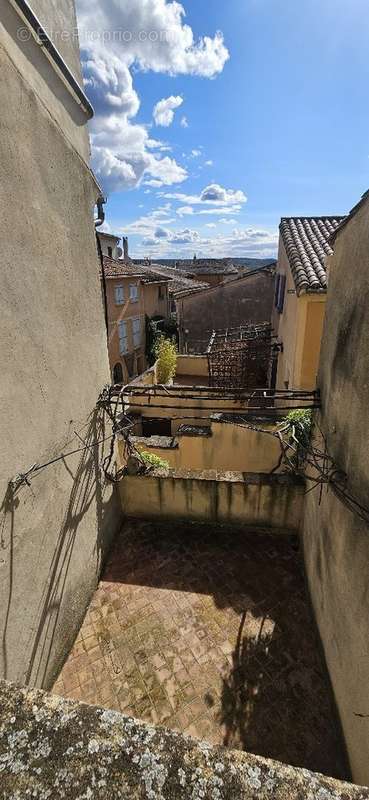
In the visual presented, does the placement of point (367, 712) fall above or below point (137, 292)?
below

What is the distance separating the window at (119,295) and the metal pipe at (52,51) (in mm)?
15477

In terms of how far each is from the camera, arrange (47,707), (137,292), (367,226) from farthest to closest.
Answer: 1. (137,292)
2. (367,226)
3. (47,707)

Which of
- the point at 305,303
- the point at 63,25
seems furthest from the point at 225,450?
the point at 63,25

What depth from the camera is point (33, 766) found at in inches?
50.3

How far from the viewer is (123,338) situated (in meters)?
22.1

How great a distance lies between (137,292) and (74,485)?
19931 millimetres

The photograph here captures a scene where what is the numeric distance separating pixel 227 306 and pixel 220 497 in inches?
655

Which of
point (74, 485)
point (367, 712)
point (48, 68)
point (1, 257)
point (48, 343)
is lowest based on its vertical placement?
point (367, 712)

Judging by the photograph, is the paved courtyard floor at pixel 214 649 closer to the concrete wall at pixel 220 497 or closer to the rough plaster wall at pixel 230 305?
the concrete wall at pixel 220 497

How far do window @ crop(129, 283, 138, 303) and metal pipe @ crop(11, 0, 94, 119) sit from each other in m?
17.1

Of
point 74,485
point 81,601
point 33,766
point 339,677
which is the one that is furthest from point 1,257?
point 339,677

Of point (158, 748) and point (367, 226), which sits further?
point (367, 226)

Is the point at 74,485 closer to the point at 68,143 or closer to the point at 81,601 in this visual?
the point at 81,601

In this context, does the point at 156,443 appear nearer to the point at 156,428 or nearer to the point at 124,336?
the point at 156,428
